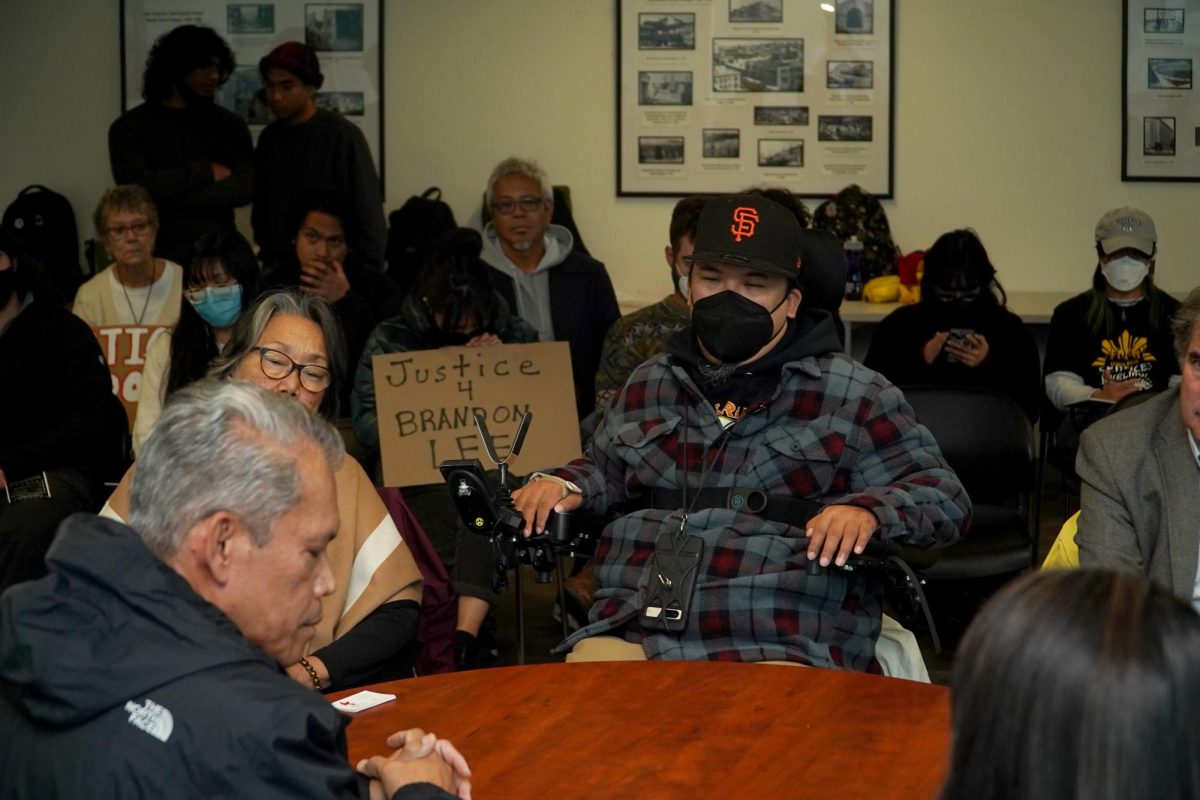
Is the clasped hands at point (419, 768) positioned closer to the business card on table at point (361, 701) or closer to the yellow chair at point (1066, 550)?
the business card on table at point (361, 701)

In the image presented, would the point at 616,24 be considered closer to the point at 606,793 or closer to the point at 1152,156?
the point at 1152,156

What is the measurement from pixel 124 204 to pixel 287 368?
3.21 m

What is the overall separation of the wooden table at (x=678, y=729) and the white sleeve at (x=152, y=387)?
7.32ft

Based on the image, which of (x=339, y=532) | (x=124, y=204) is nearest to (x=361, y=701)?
(x=339, y=532)

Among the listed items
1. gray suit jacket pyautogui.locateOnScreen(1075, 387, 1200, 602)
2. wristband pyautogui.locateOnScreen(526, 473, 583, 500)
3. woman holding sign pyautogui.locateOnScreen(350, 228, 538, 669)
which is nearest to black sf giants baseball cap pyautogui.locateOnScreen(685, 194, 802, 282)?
wristband pyautogui.locateOnScreen(526, 473, 583, 500)

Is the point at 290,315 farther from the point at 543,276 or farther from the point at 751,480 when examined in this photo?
the point at 543,276

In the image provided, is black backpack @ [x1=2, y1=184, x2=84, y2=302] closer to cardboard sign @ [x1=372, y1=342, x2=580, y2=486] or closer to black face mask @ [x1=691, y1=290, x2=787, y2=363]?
cardboard sign @ [x1=372, y1=342, x2=580, y2=486]

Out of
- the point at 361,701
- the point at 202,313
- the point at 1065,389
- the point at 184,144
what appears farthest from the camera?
the point at 184,144

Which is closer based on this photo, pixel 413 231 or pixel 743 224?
pixel 743 224

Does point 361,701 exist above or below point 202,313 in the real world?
below

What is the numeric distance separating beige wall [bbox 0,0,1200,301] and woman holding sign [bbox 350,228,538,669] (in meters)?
3.43

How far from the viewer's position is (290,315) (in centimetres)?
320

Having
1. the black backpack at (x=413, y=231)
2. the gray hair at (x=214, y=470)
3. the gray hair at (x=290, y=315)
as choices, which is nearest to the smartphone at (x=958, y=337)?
the black backpack at (x=413, y=231)

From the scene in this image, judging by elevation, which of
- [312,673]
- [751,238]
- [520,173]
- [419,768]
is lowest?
[312,673]
